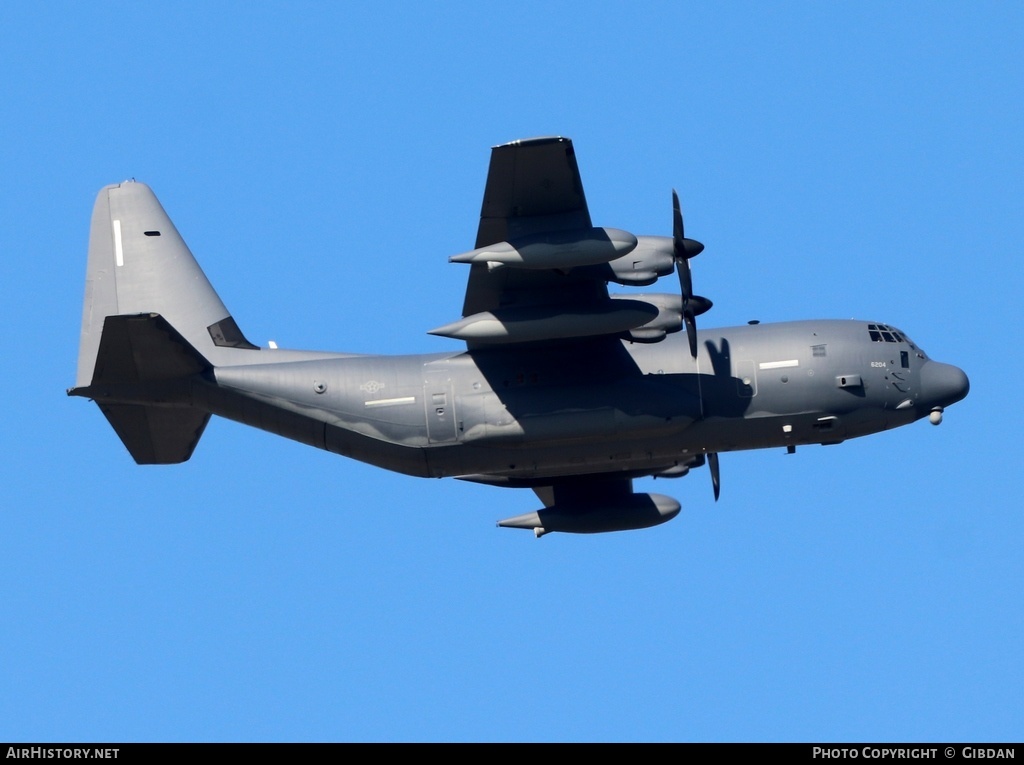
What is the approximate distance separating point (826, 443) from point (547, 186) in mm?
6595

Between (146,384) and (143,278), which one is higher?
(143,278)

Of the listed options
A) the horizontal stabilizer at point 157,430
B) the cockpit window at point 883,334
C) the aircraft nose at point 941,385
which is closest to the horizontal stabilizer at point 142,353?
the horizontal stabilizer at point 157,430

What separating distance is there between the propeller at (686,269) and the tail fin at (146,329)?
737cm

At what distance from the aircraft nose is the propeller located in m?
3.88

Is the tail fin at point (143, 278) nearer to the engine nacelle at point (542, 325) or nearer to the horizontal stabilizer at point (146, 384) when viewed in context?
the horizontal stabilizer at point (146, 384)

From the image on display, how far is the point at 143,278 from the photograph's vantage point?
26000mm

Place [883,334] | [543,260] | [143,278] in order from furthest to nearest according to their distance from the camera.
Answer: [143,278], [883,334], [543,260]

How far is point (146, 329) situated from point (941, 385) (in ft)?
41.7

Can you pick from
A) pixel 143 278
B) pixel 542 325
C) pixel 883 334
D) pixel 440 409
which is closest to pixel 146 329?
pixel 143 278

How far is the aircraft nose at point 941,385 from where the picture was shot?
24.2 meters

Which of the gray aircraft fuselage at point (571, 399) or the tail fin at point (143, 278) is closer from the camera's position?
the gray aircraft fuselage at point (571, 399)

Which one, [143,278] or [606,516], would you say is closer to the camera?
[143,278]

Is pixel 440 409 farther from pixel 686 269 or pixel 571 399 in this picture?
pixel 686 269

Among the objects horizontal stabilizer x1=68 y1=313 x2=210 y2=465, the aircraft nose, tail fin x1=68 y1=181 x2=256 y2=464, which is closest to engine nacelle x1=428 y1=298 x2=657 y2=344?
horizontal stabilizer x1=68 y1=313 x2=210 y2=465
